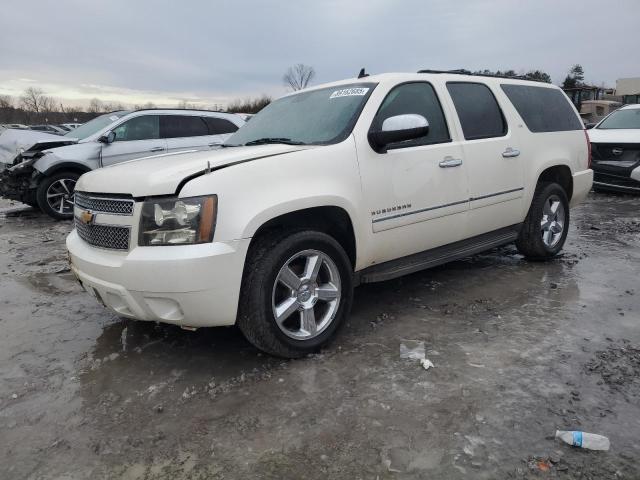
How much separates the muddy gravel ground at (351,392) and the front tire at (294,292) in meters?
0.18

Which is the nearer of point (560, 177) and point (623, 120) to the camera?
point (560, 177)

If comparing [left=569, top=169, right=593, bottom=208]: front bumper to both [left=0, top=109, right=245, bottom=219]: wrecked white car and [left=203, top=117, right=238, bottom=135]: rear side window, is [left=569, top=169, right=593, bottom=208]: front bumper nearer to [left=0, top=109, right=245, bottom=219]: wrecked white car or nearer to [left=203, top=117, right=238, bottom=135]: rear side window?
[left=0, top=109, right=245, bottom=219]: wrecked white car

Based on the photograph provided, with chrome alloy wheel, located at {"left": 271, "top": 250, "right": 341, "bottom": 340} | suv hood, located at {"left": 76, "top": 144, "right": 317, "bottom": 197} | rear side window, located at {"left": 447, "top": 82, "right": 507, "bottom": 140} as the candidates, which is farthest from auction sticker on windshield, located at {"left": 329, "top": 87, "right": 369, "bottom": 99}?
chrome alloy wheel, located at {"left": 271, "top": 250, "right": 341, "bottom": 340}

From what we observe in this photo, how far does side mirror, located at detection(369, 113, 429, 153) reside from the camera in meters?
3.39

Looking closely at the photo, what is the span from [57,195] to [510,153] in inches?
283

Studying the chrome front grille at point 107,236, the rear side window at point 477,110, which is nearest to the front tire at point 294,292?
the chrome front grille at point 107,236

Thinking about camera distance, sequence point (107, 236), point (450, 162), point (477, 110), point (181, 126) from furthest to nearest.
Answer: point (181, 126) → point (477, 110) → point (450, 162) → point (107, 236)

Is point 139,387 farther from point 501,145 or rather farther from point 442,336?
point 501,145

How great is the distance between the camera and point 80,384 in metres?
3.04

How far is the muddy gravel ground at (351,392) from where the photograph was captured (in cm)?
229

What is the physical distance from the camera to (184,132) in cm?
909

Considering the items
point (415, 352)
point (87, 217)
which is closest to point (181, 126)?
point (87, 217)

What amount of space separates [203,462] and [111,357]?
1.38 meters

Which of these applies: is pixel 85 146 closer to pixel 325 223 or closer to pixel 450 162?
pixel 325 223
